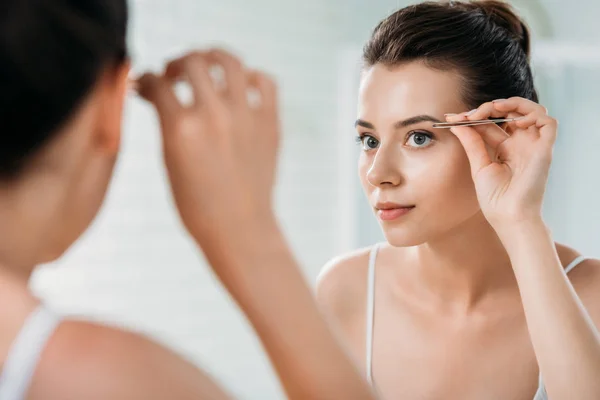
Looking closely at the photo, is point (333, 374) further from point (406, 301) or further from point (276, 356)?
point (406, 301)

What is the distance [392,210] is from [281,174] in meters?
2.41

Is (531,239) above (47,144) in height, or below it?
below

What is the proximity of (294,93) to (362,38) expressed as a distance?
1.99 feet

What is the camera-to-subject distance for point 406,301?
141 cm

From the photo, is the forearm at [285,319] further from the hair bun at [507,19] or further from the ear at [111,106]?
the hair bun at [507,19]

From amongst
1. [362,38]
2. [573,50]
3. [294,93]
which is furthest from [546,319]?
[362,38]

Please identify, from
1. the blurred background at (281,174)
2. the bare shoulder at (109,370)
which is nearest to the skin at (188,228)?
the bare shoulder at (109,370)

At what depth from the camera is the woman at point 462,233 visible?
3.25 feet

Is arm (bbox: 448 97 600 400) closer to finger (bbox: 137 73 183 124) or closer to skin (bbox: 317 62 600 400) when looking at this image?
skin (bbox: 317 62 600 400)

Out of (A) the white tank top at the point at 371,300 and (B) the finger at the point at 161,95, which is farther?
(A) the white tank top at the point at 371,300

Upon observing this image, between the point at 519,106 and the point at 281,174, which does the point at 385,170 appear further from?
the point at 281,174

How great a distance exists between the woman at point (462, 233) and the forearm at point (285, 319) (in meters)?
0.59

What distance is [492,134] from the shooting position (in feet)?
3.85

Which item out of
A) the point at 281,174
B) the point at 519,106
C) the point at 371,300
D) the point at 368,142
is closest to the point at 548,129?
the point at 519,106
